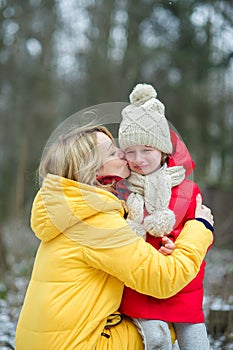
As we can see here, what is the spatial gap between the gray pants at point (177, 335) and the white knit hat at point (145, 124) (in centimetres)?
77

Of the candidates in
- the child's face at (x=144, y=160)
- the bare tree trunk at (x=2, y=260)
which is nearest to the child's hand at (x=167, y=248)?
the child's face at (x=144, y=160)

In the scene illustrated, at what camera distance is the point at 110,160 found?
7.66 feet

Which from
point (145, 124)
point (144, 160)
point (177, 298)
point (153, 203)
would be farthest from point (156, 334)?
point (145, 124)

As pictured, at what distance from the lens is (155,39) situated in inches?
421

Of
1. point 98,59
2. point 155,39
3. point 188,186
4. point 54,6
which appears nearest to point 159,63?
point 155,39

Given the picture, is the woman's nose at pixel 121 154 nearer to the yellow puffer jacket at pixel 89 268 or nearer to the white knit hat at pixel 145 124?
the white knit hat at pixel 145 124

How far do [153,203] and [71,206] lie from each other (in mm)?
375

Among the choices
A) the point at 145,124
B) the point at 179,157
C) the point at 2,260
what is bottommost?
the point at 2,260

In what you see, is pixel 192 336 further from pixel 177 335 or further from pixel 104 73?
pixel 104 73

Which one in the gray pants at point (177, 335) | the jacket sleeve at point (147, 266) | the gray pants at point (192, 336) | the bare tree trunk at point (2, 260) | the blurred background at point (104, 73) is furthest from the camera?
the blurred background at point (104, 73)

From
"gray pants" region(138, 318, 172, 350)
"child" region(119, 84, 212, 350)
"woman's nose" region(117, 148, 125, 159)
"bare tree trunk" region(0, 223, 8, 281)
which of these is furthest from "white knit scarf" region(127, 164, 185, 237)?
"bare tree trunk" region(0, 223, 8, 281)

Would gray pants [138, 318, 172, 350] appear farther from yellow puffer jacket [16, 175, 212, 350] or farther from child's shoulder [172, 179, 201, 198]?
child's shoulder [172, 179, 201, 198]

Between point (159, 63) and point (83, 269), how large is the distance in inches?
343

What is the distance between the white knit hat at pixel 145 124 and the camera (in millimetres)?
2365
